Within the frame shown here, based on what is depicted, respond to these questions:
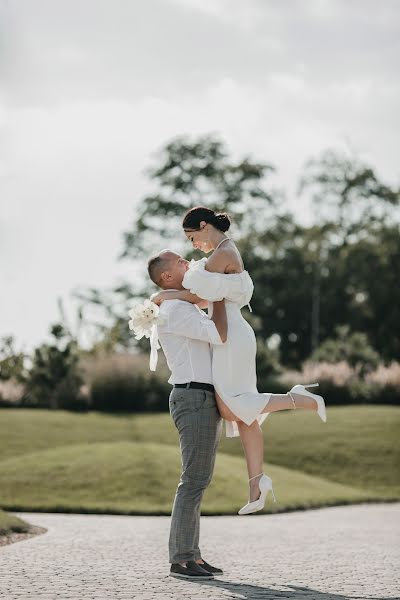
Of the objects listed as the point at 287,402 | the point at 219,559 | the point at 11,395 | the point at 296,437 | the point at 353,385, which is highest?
the point at 353,385

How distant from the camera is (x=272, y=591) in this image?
6.88 m

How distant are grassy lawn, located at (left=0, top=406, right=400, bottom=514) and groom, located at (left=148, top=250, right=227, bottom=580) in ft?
24.0

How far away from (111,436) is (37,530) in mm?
12696

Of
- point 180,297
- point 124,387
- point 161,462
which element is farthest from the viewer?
point 124,387

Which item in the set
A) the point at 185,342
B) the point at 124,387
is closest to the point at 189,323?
the point at 185,342

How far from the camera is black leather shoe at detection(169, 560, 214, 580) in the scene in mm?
7527

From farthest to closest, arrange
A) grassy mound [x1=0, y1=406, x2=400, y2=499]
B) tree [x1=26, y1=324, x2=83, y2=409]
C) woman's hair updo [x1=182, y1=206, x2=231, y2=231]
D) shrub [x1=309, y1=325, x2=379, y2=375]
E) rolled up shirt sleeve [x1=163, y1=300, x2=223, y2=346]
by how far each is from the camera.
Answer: shrub [x1=309, y1=325, x2=379, y2=375], tree [x1=26, y1=324, x2=83, y2=409], grassy mound [x1=0, y1=406, x2=400, y2=499], woman's hair updo [x1=182, y1=206, x2=231, y2=231], rolled up shirt sleeve [x1=163, y1=300, x2=223, y2=346]

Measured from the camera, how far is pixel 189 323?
7.48m

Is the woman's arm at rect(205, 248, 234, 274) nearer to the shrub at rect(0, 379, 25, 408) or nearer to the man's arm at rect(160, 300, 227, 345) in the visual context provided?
the man's arm at rect(160, 300, 227, 345)

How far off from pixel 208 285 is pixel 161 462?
10.8 metres

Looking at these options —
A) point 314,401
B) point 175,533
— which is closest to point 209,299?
point 314,401

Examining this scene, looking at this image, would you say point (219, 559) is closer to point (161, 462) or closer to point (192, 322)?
point (192, 322)

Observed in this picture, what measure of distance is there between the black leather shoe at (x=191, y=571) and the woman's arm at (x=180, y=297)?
1.84 meters

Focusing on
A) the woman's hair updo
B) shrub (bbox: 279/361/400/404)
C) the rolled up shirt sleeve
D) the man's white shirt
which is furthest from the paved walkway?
shrub (bbox: 279/361/400/404)
